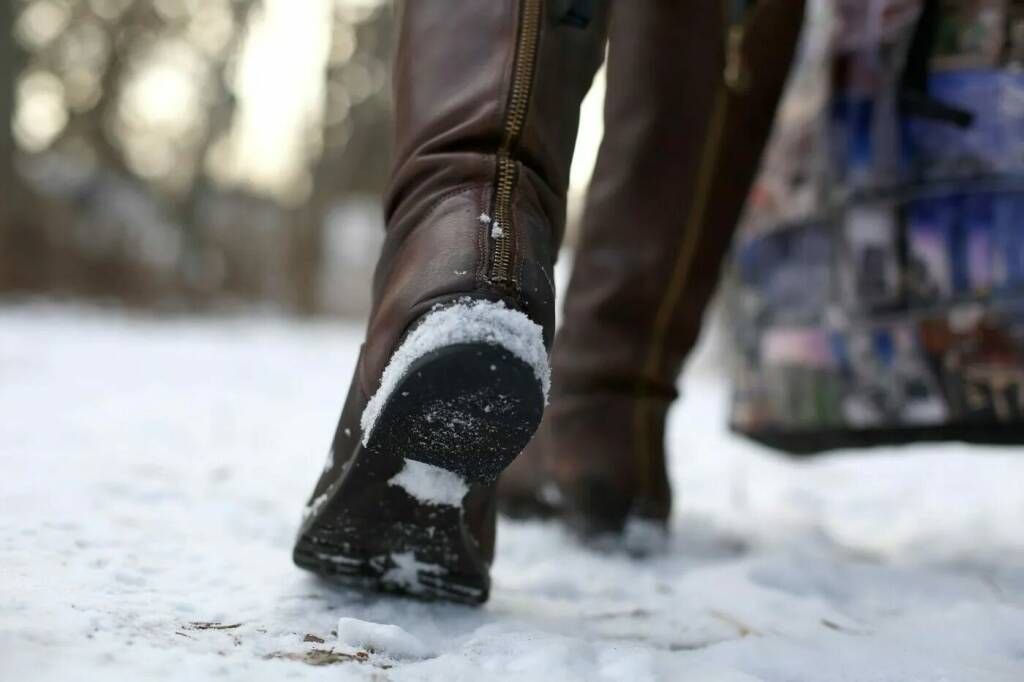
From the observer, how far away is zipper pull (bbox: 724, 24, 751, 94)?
105 centimetres

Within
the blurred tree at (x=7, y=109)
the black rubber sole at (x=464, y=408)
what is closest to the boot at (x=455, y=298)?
the black rubber sole at (x=464, y=408)

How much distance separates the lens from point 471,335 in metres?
0.58

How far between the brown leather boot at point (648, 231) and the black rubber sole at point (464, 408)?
45 cm

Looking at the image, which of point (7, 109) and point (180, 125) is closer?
point (7, 109)

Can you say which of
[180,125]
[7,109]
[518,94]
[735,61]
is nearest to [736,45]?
[735,61]

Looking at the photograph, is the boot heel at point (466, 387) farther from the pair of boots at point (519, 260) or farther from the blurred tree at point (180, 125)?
the blurred tree at point (180, 125)

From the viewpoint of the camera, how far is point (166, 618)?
648mm

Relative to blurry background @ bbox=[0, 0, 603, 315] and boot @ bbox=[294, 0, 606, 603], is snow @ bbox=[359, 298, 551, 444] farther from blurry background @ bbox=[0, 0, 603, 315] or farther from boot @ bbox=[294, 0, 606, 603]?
blurry background @ bbox=[0, 0, 603, 315]

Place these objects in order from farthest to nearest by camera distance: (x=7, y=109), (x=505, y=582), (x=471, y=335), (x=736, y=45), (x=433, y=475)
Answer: (x=7, y=109) < (x=736, y=45) < (x=505, y=582) < (x=433, y=475) < (x=471, y=335)

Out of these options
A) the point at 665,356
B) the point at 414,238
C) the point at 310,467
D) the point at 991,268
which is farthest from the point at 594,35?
the point at 310,467

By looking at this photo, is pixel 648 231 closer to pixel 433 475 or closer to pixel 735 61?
pixel 735 61

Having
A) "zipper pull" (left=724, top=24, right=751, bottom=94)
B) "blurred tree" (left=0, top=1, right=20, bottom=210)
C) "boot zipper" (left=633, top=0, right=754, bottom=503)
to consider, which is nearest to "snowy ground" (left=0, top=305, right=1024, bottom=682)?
"boot zipper" (left=633, top=0, right=754, bottom=503)

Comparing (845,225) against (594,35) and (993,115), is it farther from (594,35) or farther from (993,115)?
(594,35)

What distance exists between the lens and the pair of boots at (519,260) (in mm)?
607
